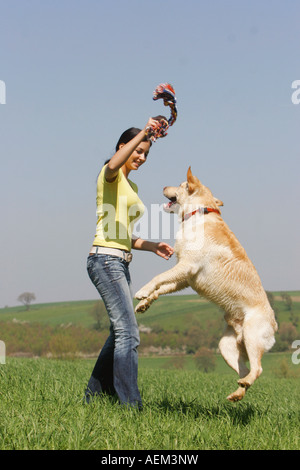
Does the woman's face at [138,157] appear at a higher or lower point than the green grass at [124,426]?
higher

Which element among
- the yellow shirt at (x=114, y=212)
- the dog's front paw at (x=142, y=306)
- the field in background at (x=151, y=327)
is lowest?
the field in background at (x=151, y=327)

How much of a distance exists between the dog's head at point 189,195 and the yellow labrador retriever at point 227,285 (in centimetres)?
29

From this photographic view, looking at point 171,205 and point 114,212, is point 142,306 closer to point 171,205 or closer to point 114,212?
point 114,212

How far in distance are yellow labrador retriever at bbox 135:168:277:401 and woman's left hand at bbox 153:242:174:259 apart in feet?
0.30

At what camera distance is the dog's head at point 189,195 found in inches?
196

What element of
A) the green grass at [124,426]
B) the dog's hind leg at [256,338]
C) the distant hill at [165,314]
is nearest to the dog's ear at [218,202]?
the dog's hind leg at [256,338]

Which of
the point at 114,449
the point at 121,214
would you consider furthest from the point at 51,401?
the point at 121,214

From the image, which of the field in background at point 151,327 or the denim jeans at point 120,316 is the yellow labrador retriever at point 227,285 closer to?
the denim jeans at point 120,316

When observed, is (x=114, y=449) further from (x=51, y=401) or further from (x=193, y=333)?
(x=193, y=333)

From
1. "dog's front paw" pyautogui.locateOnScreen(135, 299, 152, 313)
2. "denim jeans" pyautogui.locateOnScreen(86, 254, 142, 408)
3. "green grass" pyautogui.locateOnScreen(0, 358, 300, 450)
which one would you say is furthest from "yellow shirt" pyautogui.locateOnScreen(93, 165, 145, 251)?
"green grass" pyautogui.locateOnScreen(0, 358, 300, 450)

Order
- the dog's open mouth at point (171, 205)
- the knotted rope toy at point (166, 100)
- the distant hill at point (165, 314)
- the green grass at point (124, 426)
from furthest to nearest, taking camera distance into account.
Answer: the distant hill at point (165, 314) < the dog's open mouth at point (171, 205) < the knotted rope toy at point (166, 100) < the green grass at point (124, 426)
